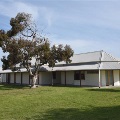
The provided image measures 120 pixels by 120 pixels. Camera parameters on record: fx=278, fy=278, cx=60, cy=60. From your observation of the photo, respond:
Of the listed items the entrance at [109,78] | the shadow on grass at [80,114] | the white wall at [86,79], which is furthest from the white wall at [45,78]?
the shadow on grass at [80,114]

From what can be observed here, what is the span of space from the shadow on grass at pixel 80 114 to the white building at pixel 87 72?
21405mm

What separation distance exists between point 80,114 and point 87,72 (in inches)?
1018

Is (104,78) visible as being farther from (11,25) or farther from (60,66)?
(11,25)

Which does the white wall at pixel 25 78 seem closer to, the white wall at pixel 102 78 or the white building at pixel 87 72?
the white building at pixel 87 72

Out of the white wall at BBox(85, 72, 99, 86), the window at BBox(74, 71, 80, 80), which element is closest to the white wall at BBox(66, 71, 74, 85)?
the window at BBox(74, 71, 80, 80)

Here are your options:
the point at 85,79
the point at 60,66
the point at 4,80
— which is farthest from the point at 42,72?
the point at 4,80

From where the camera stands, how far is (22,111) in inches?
643

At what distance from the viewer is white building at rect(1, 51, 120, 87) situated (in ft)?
129

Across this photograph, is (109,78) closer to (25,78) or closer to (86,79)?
(86,79)

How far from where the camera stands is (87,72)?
40812 millimetres

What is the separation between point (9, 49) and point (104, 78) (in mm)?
14044

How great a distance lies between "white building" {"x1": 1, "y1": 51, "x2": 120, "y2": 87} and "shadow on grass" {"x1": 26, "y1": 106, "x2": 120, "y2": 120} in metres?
21.4

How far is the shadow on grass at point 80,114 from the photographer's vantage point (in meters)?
14.1

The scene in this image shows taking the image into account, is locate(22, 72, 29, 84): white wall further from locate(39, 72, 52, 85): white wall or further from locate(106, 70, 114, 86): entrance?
locate(106, 70, 114, 86): entrance
